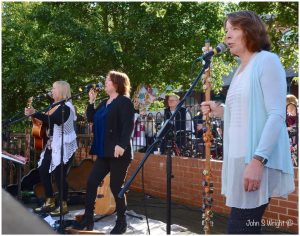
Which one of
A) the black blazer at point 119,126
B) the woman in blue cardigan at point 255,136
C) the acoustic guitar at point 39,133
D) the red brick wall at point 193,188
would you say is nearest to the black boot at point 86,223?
the black blazer at point 119,126

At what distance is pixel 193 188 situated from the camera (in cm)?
755

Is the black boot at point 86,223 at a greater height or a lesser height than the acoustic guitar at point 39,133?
lesser

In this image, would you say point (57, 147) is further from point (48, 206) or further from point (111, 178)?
point (111, 178)

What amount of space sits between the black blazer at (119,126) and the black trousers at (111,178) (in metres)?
0.11

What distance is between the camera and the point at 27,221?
1.25 m

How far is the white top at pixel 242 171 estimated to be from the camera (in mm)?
2729

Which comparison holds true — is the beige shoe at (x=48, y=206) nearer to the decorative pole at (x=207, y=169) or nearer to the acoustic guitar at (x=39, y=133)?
the acoustic guitar at (x=39, y=133)

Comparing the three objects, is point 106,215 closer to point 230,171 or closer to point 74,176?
point 74,176

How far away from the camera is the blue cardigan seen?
2699 millimetres

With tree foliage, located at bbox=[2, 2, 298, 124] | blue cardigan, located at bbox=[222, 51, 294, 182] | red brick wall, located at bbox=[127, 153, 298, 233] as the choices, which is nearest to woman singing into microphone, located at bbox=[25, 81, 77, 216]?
red brick wall, located at bbox=[127, 153, 298, 233]

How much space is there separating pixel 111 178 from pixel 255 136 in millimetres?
2915

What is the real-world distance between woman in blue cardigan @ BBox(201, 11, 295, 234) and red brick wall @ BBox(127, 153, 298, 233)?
10.5 ft

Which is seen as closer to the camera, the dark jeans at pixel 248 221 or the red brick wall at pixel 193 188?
the dark jeans at pixel 248 221

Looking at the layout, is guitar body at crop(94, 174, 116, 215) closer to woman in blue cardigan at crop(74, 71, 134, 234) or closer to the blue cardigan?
woman in blue cardigan at crop(74, 71, 134, 234)
